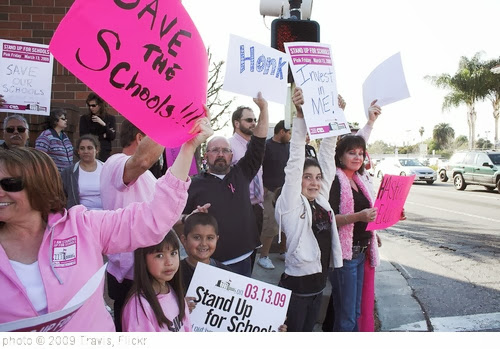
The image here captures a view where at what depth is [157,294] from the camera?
1.93 meters

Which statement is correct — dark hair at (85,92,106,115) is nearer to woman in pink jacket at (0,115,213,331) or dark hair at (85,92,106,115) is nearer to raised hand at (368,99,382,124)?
raised hand at (368,99,382,124)

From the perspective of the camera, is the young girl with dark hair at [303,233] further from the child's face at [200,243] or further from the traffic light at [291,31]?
the traffic light at [291,31]

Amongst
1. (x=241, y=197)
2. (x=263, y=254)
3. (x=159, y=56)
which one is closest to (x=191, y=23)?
(x=159, y=56)

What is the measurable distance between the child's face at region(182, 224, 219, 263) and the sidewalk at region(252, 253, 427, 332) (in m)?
1.69

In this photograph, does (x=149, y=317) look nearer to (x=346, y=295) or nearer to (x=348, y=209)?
(x=346, y=295)

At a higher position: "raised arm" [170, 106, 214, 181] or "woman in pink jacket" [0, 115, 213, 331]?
"raised arm" [170, 106, 214, 181]

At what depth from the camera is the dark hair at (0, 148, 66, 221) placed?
1361mm

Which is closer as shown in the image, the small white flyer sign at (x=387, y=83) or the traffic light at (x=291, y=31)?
the small white flyer sign at (x=387, y=83)

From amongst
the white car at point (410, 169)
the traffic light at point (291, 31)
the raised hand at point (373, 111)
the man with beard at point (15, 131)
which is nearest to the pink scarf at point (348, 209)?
the raised hand at point (373, 111)


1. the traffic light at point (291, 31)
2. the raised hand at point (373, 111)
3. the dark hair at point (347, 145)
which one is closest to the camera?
the dark hair at point (347, 145)

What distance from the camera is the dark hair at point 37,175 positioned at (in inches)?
53.6

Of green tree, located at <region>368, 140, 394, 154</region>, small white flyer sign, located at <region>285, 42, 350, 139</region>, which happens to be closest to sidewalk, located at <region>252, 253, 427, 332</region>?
small white flyer sign, located at <region>285, 42, 350, 139</region>

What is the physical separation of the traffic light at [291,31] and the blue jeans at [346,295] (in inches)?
88.1

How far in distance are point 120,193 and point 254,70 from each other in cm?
105
